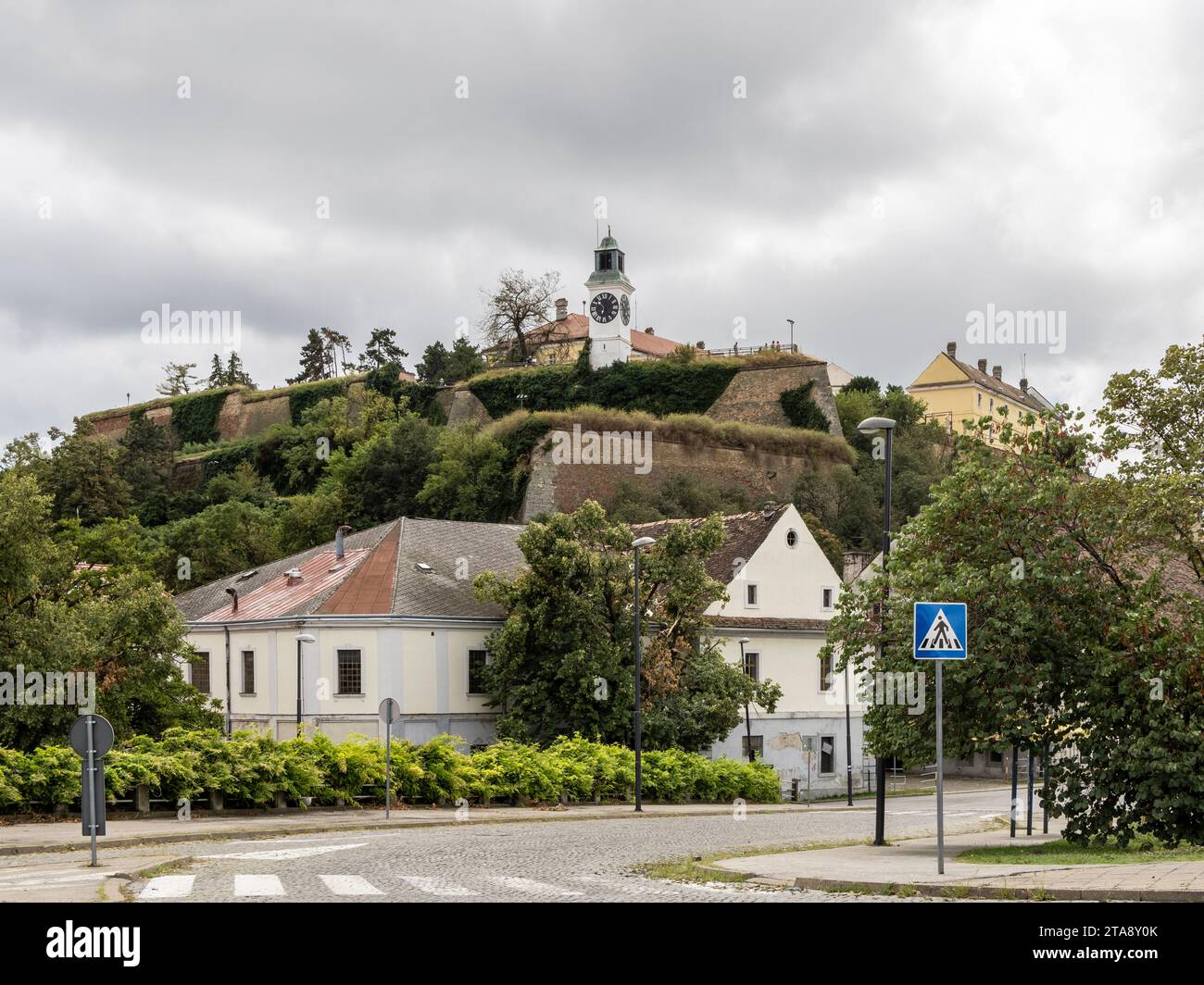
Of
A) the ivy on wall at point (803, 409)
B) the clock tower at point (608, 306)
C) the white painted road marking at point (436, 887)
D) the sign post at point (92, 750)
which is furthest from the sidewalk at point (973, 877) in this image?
the clock tower at point (608, 306)

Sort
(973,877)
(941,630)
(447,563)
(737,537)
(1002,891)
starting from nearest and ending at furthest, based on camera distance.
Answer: (1002,891) < (973,877) < (941,630) < (447,563) < (737,537)

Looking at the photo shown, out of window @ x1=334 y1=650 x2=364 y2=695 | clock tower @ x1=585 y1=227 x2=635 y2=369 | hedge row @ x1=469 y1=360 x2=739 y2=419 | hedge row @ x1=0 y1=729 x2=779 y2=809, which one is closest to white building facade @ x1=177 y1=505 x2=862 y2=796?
window @ x1=334 y1=650 x2=364 y2=695

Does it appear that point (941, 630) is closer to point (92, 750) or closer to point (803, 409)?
point (92, 750)

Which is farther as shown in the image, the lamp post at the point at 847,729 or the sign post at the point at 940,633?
the lamp post at the point at 847,729

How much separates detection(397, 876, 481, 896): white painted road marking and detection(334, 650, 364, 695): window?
2791 centimetres

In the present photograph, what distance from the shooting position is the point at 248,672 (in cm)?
4559

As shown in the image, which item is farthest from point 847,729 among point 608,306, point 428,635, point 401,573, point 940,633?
point 608,306

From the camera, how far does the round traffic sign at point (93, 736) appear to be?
57.2ft

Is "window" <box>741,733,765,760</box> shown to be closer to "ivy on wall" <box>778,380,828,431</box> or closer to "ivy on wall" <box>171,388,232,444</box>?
"ivy on wall" <box>778,380,828,431</box>

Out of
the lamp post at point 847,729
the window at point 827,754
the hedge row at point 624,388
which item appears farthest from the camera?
the hedge row at point 624,388

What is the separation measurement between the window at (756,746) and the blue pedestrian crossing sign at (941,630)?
3182 cm

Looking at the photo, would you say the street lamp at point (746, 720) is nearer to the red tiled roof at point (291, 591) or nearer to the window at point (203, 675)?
the red tiled roof at point (291, 591)

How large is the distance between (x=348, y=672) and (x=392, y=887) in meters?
29.2

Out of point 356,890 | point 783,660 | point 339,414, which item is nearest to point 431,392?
point 339,414
